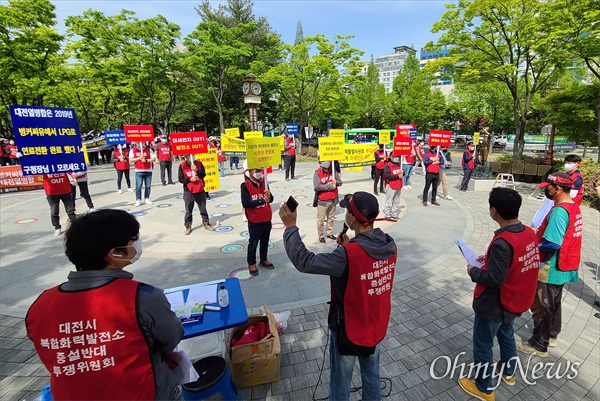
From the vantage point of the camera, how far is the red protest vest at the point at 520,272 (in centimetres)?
264

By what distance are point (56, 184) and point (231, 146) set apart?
329 inches

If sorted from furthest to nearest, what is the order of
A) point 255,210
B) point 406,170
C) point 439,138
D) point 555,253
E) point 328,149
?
point 406,170 → point 439,138 → point 328,149 → point 255,210 → point 555,253

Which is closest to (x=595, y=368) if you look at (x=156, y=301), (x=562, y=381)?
(x=562, y=381)

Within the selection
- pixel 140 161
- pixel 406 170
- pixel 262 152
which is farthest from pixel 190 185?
pixel 406 170

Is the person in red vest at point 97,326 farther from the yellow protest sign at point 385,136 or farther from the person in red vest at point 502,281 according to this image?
the yellow protest sign at point 385,136

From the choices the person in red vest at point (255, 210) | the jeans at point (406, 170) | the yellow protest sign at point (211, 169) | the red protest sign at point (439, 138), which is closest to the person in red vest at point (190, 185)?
the yellow protest sign at point (211, 169)

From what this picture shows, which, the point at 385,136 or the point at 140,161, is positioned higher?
the point at 385,136

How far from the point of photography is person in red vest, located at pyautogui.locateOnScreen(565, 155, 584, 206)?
475 cm

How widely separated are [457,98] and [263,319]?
1893 inches

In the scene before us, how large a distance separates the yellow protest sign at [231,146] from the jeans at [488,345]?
526 inches

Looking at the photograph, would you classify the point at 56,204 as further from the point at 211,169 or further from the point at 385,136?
the point at 385,136

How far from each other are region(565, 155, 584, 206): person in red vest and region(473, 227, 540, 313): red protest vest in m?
2.83

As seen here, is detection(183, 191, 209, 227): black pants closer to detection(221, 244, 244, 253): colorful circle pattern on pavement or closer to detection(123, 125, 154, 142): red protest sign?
detection(221, 244, 244, 253): colorful circle pattern on pavement

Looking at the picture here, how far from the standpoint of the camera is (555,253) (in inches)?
138
